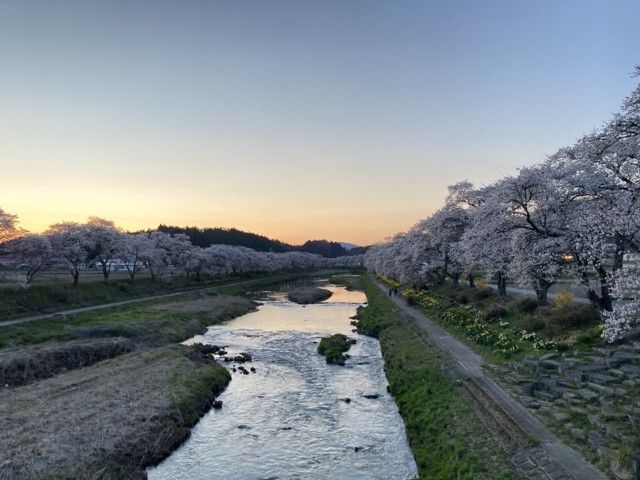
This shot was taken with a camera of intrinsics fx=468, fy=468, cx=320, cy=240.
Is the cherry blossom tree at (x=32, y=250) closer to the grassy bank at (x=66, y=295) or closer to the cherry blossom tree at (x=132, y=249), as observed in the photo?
the grassy bank at (x=66, y=295)

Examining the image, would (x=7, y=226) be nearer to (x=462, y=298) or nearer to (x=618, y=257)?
(x=462, y=298)

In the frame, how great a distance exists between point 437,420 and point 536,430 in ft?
19.3

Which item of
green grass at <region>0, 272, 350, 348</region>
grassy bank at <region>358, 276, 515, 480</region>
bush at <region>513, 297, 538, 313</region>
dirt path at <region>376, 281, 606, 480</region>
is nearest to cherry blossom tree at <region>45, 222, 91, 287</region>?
green grass at <region>0, 272, 350, 348</region>

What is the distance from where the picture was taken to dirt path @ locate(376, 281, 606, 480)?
43.9ft

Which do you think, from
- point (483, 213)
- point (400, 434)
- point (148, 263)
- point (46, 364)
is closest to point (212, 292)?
point (148, 263)

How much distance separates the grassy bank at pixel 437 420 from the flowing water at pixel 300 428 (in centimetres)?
81

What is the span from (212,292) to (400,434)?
71.5 metres

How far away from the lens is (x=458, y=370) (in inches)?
1022

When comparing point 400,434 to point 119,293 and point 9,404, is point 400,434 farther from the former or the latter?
point 119,293

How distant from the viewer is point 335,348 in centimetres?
4028

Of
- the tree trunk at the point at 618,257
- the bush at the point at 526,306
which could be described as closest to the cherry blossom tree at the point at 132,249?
the bush at the point at 526,306

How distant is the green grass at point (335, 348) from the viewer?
37312 mm

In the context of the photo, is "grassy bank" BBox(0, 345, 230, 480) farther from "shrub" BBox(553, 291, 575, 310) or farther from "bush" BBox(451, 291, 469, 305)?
"bush" BBox(451, 291, 469, 305)

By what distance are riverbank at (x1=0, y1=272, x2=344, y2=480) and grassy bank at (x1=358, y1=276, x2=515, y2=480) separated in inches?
447
